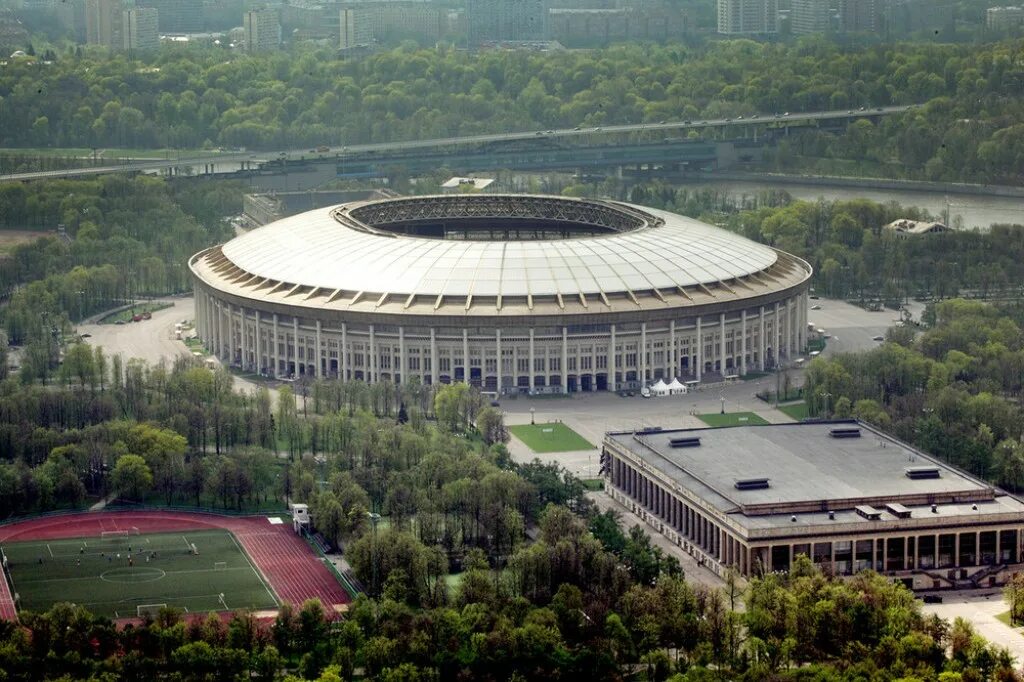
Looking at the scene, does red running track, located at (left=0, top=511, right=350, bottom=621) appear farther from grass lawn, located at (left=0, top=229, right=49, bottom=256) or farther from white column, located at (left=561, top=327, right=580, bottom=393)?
grass lawn, located at (left=0, top=229, right=49, bottom=256)

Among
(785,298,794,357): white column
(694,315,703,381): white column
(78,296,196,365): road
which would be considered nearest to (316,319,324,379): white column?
(78,296,196,365): road

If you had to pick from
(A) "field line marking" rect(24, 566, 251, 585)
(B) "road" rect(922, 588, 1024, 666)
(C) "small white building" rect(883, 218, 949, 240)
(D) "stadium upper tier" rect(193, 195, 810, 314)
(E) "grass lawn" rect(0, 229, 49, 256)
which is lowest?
(B) "road" rect(922, 588, 1024, 666)

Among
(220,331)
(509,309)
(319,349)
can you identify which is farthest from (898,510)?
(220,331)

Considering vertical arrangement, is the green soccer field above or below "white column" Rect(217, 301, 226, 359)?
below

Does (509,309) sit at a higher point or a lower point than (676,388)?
higher

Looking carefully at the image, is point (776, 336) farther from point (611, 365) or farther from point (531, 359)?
point (531, 359)

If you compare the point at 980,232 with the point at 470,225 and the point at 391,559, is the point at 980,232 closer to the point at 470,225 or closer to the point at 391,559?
the point at 470,225
